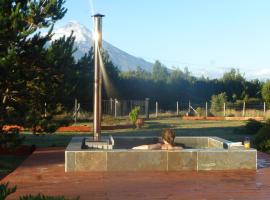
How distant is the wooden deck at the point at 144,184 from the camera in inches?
284

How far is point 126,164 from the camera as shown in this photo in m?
9.73

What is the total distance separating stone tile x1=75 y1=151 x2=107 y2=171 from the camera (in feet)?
31.7

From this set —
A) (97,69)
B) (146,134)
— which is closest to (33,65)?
(97,69)

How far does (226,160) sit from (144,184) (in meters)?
2.27

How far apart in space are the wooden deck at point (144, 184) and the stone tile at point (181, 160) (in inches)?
13.3

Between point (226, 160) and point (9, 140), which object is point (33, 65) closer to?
point (9, 140)

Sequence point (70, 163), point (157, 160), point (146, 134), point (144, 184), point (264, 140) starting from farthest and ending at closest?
point (146, 134), point (264, 140), point (157, 160), point (70, 163), point (144, 184)

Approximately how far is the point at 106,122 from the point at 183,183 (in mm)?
23978

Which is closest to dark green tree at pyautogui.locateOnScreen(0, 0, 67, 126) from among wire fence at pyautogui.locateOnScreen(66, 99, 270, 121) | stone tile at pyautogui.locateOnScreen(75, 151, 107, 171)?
stone tile at pyautogui.locateOnScreen(75, 151, 107, 171)

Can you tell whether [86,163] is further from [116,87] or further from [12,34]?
[116,87]

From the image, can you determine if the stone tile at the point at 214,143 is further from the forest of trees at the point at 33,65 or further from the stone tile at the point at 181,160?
the forest of trees at the point at 33,65

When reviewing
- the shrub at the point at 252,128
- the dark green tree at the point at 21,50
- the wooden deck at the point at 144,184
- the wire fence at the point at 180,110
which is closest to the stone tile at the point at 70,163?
the wooden deck at the point at 144,184

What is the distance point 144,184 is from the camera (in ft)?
26.9

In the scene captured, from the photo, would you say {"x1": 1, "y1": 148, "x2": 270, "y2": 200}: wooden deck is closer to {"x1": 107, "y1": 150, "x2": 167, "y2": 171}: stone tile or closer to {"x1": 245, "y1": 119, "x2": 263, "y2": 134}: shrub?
{"x1": 107, "y1": 150, "x2": 167, "y2": 171}: stone tile
